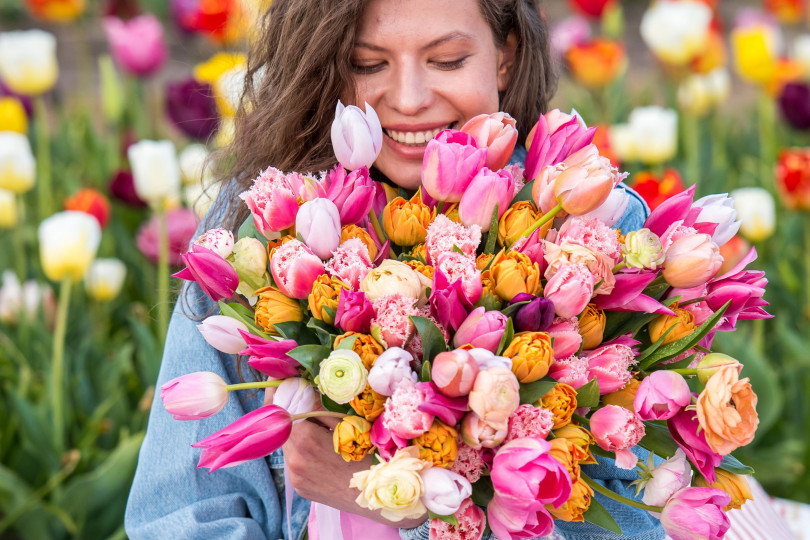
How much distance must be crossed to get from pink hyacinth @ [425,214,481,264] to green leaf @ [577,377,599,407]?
0.17 metres

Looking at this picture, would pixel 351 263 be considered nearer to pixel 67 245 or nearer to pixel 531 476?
pixel 531 476

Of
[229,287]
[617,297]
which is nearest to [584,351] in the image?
[617,297]

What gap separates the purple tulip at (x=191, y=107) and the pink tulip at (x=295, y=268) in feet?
6.25

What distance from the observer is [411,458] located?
83 cm

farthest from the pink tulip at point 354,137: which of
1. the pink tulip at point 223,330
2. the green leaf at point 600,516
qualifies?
the green leaf at point 600,516

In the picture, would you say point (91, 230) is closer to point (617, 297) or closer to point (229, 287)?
point (229, 287)

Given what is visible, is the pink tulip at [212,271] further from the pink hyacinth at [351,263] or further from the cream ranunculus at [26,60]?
the cream ranunculus at [26,60]

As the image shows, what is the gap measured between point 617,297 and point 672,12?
2325 mm

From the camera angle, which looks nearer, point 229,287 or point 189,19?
point 229,287

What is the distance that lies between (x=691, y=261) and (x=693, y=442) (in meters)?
0.18

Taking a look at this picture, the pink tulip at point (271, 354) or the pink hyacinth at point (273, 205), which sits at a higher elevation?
the pink hyacinth at point (273, 205)

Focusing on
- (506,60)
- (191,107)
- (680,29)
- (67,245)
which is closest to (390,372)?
(506,60)

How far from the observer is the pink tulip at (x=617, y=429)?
34.7 inches

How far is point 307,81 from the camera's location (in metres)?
1.31
